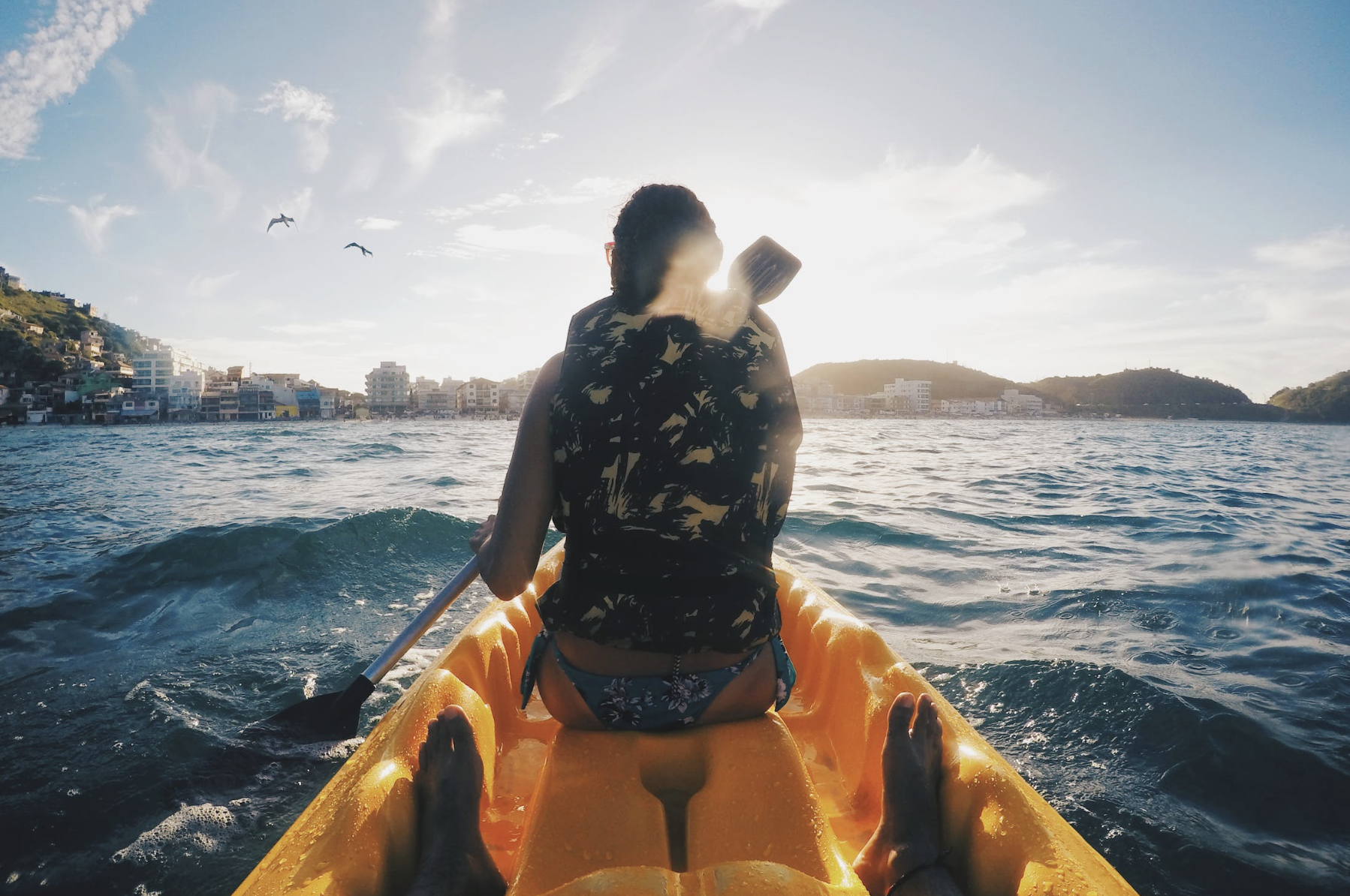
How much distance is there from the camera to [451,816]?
1271 millimetres

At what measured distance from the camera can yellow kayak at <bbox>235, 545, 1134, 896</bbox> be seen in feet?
3.49

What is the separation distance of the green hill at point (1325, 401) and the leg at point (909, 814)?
403ft

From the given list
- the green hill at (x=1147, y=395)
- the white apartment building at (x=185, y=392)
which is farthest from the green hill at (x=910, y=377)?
the white apartment building at (x=185, y=392)

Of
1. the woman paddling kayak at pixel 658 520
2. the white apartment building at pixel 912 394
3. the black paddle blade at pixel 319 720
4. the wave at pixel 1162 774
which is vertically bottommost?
the wave at pixel 1162 774

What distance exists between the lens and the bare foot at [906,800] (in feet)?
4.21

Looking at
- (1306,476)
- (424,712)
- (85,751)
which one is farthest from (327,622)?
(1306,476)

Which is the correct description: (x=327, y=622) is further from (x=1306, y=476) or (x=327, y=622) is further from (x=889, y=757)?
(x=1306, y=476)

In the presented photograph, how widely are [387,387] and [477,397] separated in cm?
1423

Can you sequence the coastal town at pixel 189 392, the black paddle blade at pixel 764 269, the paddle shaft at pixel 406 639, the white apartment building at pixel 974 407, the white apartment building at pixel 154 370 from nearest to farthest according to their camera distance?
the black paddle blade at pixel 764 269
the paddle shaft at pixel 406 639
the coastal town at pixel 189 392
the white apartment building at pixel 154 370
the white apartment building at pixel 974 407

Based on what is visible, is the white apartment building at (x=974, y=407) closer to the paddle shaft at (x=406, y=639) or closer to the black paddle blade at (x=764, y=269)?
the paddle shaft at (x=406, y=639)

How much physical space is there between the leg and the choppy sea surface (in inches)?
58.9

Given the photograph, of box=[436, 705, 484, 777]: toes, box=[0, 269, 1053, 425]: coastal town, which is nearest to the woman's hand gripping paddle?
box=[436, 705, 484, 777]: toes

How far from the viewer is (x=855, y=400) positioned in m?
118

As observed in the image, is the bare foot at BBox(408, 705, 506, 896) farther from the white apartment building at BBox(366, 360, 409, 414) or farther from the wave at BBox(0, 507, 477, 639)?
the white apartment building at BBox(366, 360, 409, 414)
